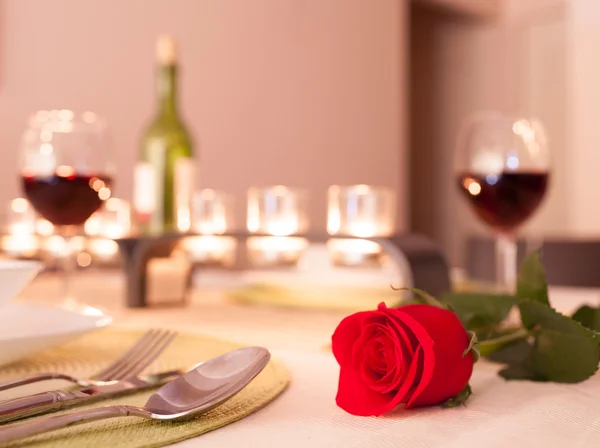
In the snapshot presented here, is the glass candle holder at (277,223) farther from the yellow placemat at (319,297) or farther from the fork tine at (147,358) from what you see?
the fork tine at (147,358)

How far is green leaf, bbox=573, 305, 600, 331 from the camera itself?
56 centimetres

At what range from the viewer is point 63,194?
943 millimetres

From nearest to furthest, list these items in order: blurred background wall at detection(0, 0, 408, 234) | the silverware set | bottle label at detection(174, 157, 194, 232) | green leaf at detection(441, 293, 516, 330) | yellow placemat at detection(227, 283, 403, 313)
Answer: the silverware set, green leaf at detection(441, 293, 516, 330), yellow placemat at detection(227, 283, 403, 313), bottle label at detection(174, 157, 194, 232), blurred background wall at detection(0, 0, 408, 234)

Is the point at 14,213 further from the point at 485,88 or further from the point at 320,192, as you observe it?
the point at 485,88

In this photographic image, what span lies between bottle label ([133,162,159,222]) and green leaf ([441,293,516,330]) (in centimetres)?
75

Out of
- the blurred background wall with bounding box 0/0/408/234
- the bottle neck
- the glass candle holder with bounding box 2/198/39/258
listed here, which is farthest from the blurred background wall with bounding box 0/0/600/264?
the bottle neck

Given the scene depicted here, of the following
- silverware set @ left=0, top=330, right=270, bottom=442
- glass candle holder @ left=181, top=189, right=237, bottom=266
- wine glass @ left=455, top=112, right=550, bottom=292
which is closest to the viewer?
silverware set @ left=0, top=330, right=270, bottom=442

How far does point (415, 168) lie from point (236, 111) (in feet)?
8.66

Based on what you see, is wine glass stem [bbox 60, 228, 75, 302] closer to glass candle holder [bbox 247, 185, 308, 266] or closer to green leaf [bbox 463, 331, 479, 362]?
glass candle holder [bbox 247, 185, 308, 266]

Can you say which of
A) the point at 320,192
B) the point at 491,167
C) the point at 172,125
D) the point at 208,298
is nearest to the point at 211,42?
the point at 320,192

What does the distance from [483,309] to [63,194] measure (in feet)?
1.97

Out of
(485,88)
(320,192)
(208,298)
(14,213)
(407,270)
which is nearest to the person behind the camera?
(407,270)

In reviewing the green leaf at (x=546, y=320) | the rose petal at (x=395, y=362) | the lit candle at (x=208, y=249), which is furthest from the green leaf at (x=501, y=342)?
the lit candle at (x=208, y=249)

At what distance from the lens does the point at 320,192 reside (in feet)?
13.6
